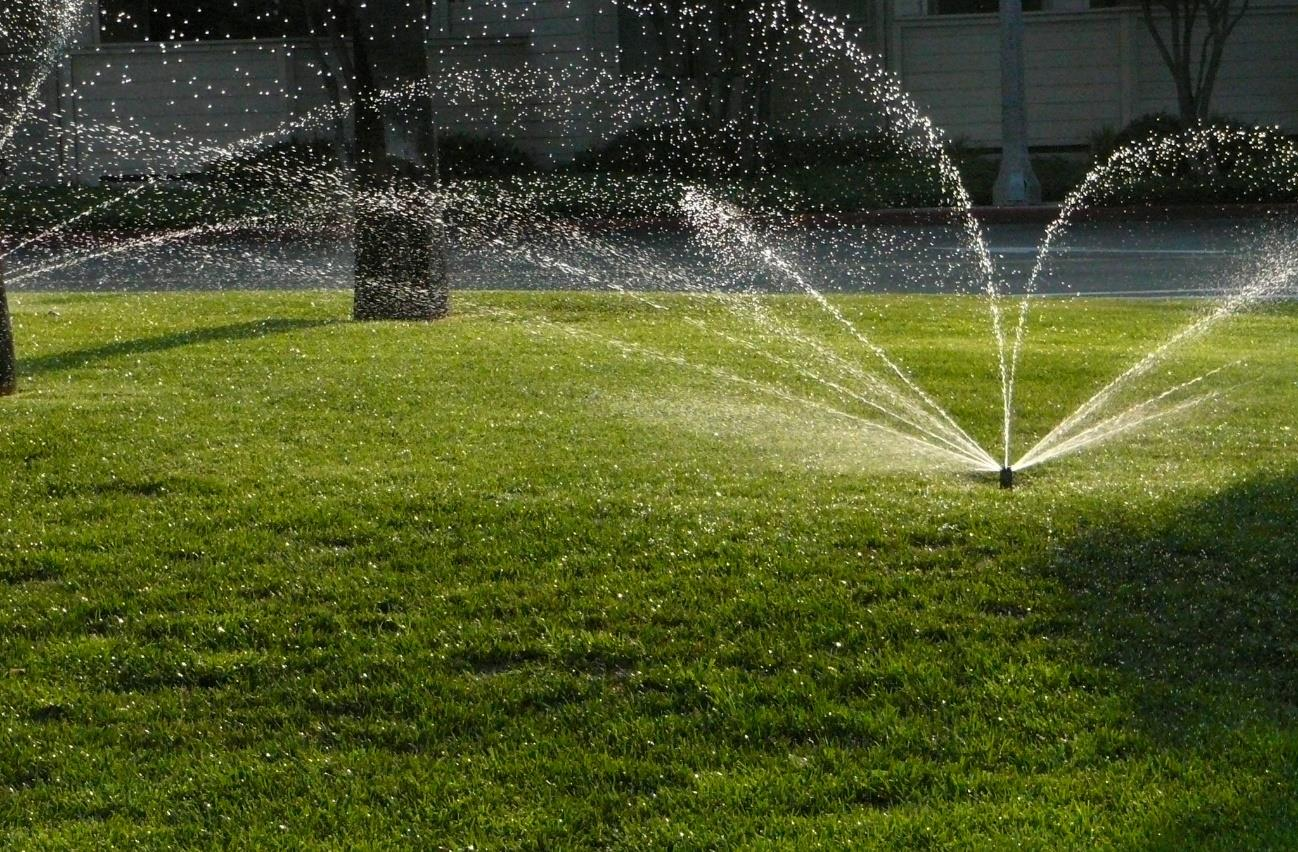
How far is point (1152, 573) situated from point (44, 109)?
65.8ft

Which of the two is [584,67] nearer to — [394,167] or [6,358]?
[394,167]

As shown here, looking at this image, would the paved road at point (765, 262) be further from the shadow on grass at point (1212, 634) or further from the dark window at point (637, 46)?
the shadow on grass at point (1212, 634)

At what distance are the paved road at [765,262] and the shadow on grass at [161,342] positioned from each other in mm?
3029

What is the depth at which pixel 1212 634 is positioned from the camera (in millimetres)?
4496

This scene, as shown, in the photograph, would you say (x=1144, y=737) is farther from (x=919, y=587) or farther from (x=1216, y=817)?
(x=919, y=587)

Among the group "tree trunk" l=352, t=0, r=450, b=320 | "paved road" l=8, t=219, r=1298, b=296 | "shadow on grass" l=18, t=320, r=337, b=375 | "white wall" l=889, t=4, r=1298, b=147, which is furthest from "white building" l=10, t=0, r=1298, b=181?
"shadow on grass" l=18, t=320, r=337, b=375

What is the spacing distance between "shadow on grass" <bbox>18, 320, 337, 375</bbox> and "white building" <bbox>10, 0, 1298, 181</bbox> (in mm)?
12966

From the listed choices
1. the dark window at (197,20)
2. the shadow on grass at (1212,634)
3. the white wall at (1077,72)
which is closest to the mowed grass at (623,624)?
the shadow on grass at (1212,634)

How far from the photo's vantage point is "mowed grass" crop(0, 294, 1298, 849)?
367 cm

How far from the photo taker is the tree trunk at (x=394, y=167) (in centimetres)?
959

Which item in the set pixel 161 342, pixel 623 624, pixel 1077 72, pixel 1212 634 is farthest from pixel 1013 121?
pixel 623 624

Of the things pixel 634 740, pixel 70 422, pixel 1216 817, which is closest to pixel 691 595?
pixel 634 740

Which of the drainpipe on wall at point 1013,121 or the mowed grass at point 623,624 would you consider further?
the drainpipe on wall at point 1013,121

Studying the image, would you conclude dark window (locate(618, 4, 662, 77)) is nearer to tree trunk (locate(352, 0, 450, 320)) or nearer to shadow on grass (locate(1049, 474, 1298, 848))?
tree trunk (locate(352, 0, 450, 320))
